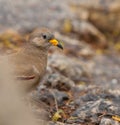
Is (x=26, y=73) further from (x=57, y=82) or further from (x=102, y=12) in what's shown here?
(x=102, y=12)

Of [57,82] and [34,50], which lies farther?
[57,82]

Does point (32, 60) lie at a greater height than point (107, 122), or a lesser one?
greater

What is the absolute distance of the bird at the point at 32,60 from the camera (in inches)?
280

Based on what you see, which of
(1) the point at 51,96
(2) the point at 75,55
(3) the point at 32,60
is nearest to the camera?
(3) the point at 32,60

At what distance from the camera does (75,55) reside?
1212cm

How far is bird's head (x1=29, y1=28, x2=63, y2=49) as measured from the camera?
791cm

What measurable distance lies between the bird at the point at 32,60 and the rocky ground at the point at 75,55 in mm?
393

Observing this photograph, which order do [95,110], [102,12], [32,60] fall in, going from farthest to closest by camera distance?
[102,12] → [32,60] → [95,110]

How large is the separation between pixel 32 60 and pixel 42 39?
1.54 ft

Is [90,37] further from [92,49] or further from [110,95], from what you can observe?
[110,95]

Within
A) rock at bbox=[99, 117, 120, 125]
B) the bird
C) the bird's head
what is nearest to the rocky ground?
rock at bbox=[99, 117, 120, 125]

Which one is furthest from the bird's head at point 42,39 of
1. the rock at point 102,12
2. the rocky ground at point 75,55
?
the rock at point 102,12

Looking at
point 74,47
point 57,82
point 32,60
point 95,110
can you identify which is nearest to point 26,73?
point 32,60

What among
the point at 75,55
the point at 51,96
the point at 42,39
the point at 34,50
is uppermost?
the point at 75,55
